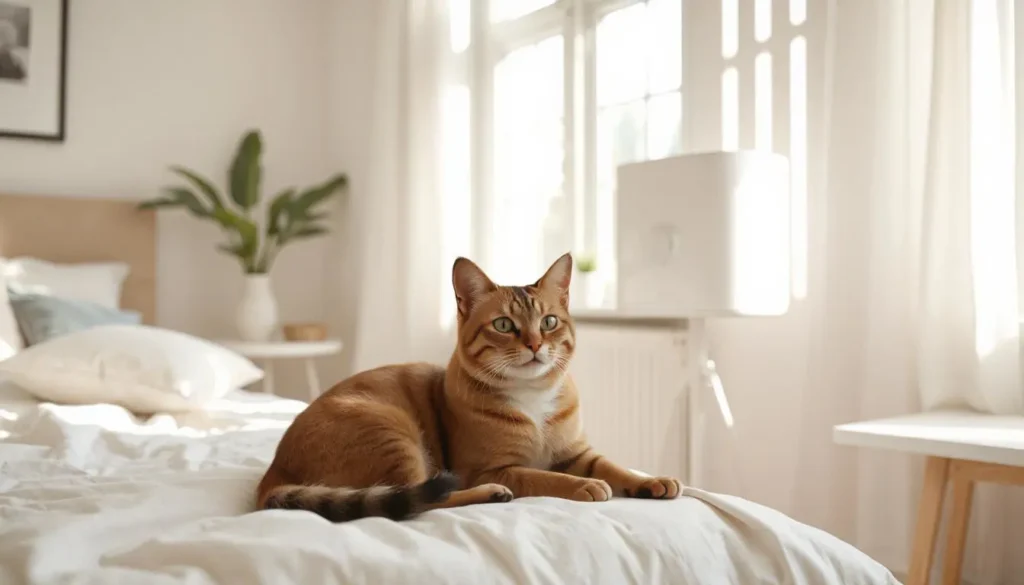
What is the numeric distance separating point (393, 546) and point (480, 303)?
0.45 m

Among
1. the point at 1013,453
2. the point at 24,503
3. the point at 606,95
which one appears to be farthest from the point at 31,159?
the point at 1013,453

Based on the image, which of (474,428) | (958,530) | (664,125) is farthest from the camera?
(664,125)

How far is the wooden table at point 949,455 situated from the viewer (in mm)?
1418

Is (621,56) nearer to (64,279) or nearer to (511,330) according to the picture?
(511,330)

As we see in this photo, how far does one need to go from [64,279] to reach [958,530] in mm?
2821

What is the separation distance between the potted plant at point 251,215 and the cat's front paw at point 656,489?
8.78 ft

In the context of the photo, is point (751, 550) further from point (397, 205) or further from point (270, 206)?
point (270, 206)

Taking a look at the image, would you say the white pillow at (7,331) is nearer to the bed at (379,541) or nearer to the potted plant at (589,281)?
the bed at (379,541)

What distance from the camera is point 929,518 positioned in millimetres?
1623

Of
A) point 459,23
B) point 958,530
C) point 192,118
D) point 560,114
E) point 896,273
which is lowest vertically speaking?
point 958,530

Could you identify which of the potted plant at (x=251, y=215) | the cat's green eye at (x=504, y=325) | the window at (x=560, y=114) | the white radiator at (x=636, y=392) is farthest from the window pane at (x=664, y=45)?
→ the cat's green eye at (x=504, y=325)

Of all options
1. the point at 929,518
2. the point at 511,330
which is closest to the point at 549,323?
the point at 511,330

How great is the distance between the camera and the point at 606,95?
3.03m

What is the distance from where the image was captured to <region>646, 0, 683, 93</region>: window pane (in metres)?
2.76
